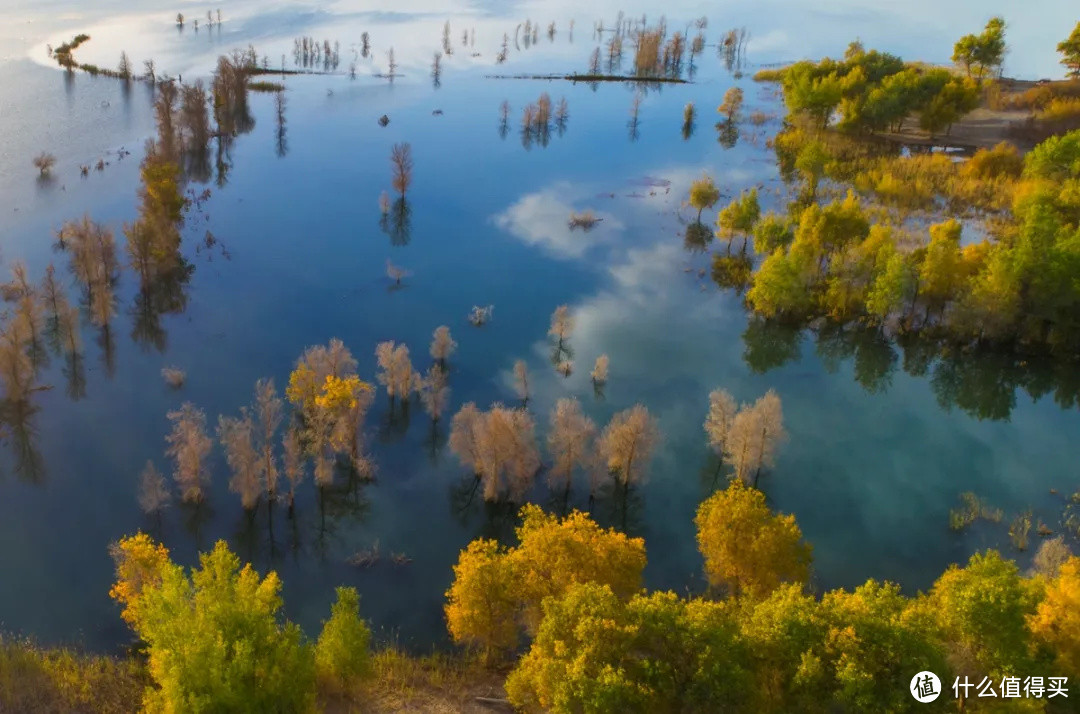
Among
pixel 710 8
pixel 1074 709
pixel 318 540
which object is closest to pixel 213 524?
pixel 318 540

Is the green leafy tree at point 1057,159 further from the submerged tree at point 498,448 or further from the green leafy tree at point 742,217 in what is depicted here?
the submerged tree at point 498,448

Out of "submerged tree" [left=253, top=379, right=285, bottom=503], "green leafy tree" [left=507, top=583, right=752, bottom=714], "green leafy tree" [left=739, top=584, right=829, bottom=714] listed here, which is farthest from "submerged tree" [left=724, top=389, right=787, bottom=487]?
"submerged tree" [left=253, top=379, right=285, bottom=503]

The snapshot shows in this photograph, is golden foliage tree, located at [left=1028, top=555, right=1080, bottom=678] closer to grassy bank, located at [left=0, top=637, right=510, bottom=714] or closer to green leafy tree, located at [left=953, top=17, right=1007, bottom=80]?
grassy bank, located at [left=0, top=637, right=510, bottom=714]

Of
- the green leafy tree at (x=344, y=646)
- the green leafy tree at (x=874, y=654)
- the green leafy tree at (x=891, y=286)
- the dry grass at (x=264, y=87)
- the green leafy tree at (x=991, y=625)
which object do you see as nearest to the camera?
the green leafy tree at (x=874, y=654)

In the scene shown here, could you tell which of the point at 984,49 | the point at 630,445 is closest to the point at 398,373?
the point at 630,445

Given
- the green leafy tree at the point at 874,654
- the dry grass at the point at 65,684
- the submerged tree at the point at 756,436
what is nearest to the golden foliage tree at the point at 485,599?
the green leafy tree at the point at 874,654

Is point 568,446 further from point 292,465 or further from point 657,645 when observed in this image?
point 657,645

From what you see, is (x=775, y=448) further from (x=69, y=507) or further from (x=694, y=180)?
(x=694, y=180)

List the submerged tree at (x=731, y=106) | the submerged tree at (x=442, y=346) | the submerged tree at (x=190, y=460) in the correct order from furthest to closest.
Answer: the submerged tree at (x=731, y=106), the submerged tree at (x=442, y=346), the submerged tree at (x=190, y=460)
